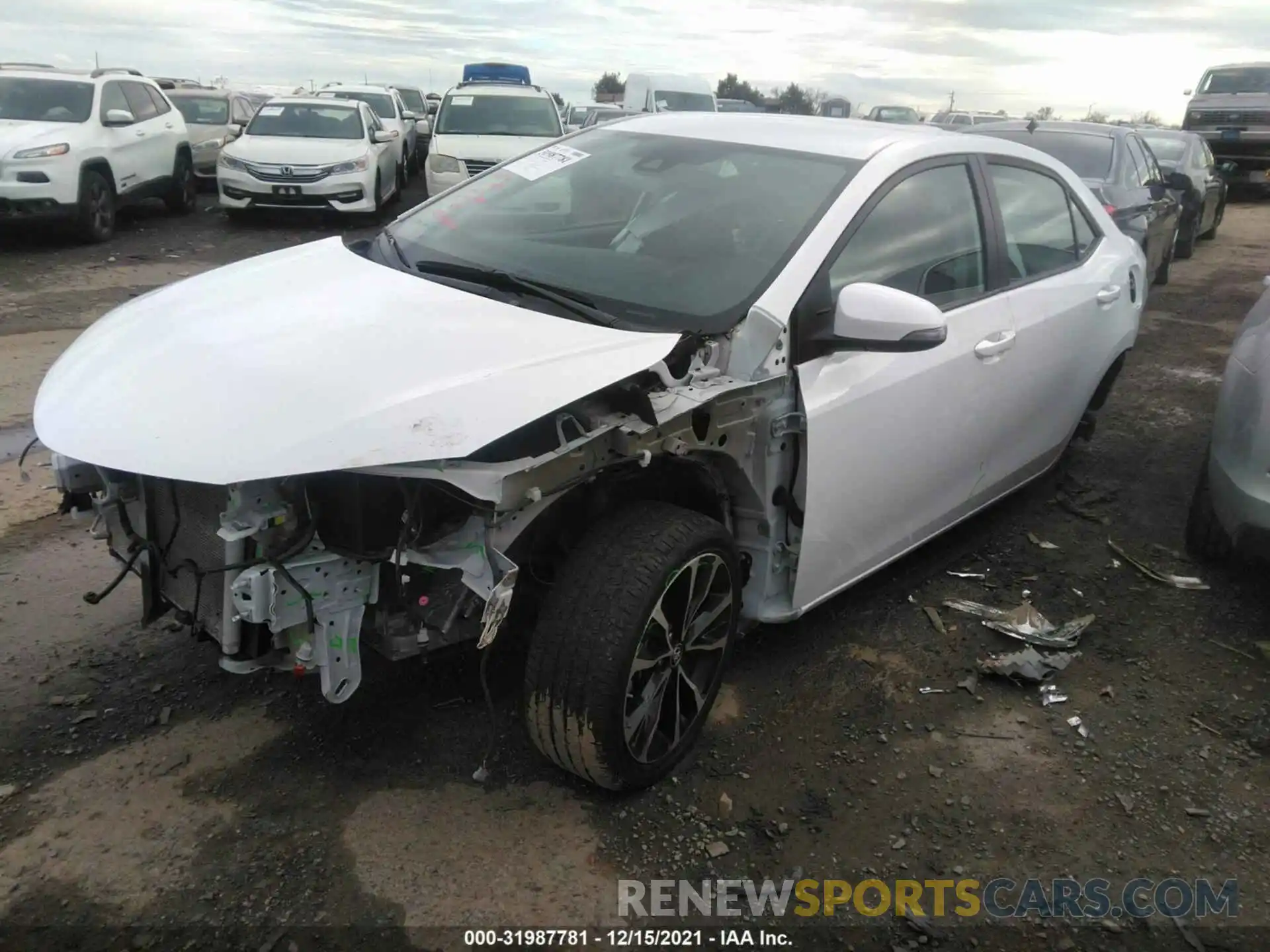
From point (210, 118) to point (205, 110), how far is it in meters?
0.22

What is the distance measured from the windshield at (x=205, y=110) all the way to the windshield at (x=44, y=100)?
5255 mm

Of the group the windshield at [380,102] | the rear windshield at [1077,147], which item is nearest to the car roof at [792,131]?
the rear windshield at [1077,147]

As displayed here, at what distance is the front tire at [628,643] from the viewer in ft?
7.89

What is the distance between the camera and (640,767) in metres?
2.61

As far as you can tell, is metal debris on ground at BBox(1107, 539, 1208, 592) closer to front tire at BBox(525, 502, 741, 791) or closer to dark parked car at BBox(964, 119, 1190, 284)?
Answer: front tire at BBox(525, 502, 741, 791)

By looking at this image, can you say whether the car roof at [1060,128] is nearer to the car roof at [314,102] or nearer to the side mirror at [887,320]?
the side mirror at [887,320]

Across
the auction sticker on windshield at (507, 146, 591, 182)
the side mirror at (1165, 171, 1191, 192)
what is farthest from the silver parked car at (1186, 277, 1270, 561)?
the side mirror at (1165, 171, 1191, 192)

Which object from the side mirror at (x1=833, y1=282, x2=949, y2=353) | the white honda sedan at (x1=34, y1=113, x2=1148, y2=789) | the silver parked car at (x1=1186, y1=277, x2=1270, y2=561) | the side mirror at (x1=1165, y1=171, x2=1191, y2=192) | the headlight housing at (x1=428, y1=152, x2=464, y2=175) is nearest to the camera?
the white honda sedan at (x1=34, y1=113, x2=1148, y2=789)

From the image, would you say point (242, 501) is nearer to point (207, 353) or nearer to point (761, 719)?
point (207, 353)

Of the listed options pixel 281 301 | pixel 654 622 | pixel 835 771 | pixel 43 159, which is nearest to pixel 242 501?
pixel 281 301

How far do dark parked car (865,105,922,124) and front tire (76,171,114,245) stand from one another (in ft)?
70.6

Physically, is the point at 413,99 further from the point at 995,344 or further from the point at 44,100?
the point at 995,344

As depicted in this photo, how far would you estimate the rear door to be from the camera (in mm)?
3746

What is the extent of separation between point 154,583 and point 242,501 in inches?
23.2
